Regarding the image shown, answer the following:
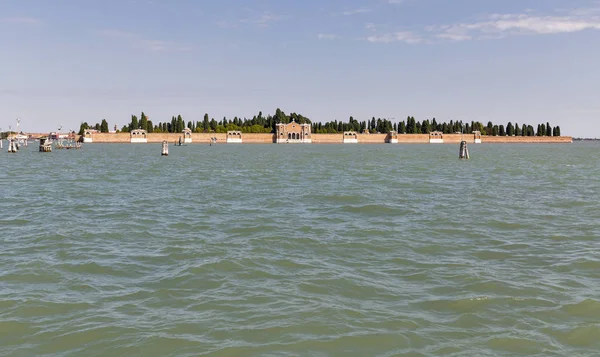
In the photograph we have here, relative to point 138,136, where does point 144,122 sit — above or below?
above

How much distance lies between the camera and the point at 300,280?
7680 millimetres

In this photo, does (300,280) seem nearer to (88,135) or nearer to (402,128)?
(88,135)

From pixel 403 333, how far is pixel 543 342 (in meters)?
1.37

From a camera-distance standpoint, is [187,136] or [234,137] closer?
[187,136]

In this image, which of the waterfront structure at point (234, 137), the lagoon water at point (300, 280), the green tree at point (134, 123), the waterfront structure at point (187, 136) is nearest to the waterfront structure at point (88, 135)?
the green tree at point (134, 123)

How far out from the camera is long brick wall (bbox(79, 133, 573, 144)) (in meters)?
142

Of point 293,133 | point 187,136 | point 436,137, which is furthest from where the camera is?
point 436,137

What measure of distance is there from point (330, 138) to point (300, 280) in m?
146

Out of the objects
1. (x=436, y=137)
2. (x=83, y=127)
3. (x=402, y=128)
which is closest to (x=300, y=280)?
(x=83, y=127)

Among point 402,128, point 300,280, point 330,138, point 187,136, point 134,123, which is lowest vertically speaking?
point 300,280

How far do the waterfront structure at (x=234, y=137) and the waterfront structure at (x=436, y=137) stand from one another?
5429 centimetres

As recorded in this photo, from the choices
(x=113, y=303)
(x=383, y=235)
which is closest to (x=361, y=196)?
(x=383, y=235)

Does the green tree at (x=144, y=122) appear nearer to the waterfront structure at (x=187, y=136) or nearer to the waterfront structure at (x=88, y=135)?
the waterfront structure at (x=187, y=136)

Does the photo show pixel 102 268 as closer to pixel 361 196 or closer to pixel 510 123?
pixel 361 196
